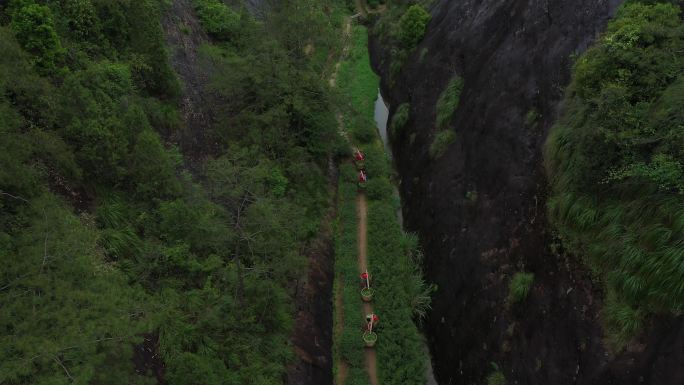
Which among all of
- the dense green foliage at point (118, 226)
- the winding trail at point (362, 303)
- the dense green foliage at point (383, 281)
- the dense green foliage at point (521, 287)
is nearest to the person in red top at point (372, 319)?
the dense green foliage at point (383, 281)

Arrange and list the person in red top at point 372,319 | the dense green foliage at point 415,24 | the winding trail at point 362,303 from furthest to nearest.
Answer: the dense green foliage at point 415,24 → the person in red top at point 372,319 → the winding trail at point 362,303

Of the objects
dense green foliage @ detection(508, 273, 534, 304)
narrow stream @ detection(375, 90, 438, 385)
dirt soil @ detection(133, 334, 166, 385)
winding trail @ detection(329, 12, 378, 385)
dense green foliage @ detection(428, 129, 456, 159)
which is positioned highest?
dense green foliage @ detection(428, 129, 456, 159)

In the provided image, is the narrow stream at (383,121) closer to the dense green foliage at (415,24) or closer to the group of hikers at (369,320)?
the dense green foliage at (415,24)

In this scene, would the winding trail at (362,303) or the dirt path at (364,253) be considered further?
the dirt path at (364,253)

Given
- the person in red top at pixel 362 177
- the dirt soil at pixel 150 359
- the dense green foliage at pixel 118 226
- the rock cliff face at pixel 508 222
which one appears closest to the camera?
the dense green foliage at pixel 118 226

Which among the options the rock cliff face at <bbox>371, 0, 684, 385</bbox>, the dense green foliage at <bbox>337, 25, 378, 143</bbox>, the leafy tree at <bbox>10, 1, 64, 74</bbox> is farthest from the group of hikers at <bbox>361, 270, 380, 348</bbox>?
the leafy tree at <bbox>10, 1, 64, 74</bbox>

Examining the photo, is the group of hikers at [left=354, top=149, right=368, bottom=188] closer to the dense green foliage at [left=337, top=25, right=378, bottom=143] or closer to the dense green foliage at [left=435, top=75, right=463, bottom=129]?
the dense green foliage at [left=337, top=25, right=378, bottom=143]
